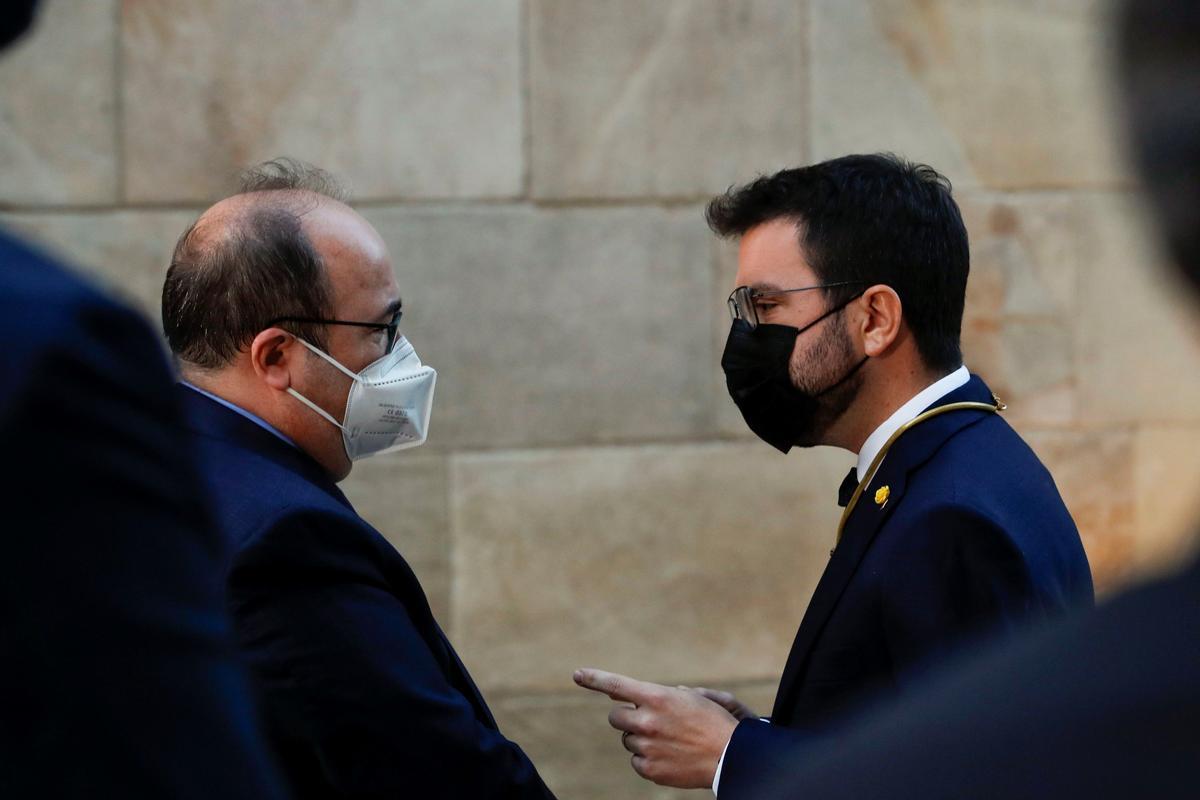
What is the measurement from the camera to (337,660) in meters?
2.37

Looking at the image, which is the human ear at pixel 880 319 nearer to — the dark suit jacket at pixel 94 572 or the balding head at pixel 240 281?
the balding head at pixel 240 281

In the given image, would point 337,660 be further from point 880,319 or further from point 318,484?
point 880,319

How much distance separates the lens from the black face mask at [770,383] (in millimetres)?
3111

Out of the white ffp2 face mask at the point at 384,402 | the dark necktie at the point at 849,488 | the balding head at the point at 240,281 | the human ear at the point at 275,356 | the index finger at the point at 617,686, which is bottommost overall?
the index finger at the point at 617,686

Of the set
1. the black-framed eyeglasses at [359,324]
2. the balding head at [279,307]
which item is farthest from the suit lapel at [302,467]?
the black-framed eyeglasses at [359,324]

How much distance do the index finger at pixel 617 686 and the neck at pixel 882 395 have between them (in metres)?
0.70

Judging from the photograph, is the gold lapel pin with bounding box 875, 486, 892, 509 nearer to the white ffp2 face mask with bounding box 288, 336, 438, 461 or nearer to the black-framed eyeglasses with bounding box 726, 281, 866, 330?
the black-framed eyeglasses with bounding box 726, 281, 866, 330

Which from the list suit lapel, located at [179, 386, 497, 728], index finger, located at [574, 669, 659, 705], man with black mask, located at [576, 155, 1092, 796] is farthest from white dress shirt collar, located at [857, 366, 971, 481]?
suit lapel, located at [179, 386, 497, 728]

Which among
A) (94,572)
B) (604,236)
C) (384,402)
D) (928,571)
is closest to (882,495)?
(928,571)

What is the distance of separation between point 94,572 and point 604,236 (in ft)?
14.6

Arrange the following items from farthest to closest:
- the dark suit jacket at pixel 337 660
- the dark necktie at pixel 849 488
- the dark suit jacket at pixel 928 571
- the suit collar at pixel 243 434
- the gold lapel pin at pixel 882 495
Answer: the dark necktie at pixel 849 488 → the gold lapel pin at pixel 882 495 → the suit collar at pixel 243 434 → the dark suit jacket at pixel 928 571 → the dark suit jacket at pixel 337 660

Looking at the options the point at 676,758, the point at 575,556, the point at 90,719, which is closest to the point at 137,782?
the point at 90,719

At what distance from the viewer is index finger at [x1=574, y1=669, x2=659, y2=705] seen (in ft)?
8.68

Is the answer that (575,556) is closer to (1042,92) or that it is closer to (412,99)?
(412,99)
